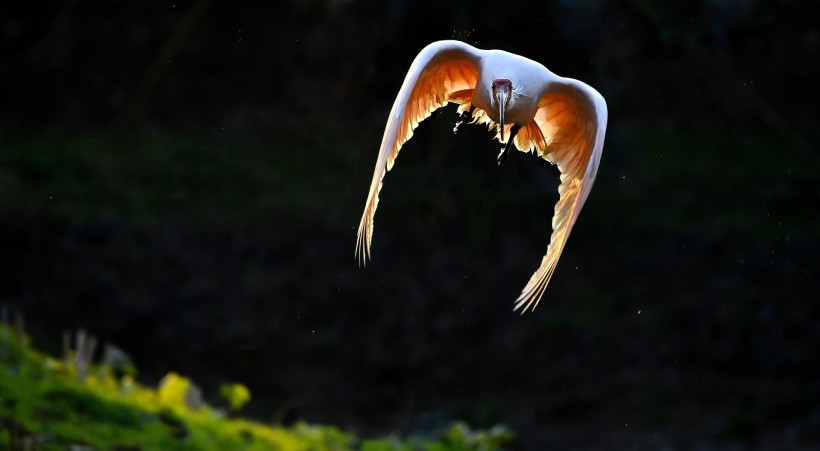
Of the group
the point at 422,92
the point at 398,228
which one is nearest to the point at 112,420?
the point at 422,92

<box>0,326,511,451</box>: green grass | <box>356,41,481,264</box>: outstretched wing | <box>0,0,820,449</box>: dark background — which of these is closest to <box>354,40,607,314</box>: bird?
<box>356,41,481,264</box>: outstretched wing

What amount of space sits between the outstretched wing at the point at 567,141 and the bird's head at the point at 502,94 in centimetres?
25

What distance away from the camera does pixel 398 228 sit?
861 cm

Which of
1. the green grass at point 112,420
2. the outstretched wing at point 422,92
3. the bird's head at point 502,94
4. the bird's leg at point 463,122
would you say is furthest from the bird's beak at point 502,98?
the green grass at point 112,420

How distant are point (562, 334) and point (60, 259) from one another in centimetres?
333

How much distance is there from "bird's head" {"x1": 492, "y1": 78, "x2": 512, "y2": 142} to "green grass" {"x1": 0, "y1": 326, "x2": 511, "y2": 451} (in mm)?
1836

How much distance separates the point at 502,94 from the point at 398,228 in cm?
485

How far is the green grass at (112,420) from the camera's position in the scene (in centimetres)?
448

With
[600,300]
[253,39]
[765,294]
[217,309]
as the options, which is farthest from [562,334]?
[253,39]

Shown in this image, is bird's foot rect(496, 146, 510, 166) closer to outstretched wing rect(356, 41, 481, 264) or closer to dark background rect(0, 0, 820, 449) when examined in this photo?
outstretched wing rect(356, 41, 481, 264)

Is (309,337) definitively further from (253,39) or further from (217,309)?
(253,39)

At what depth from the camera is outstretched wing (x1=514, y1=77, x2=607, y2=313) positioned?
3.73 m

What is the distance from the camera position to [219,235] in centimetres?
875

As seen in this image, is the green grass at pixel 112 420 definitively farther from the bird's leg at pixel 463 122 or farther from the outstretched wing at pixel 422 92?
the bird's leg at pixel 463 122
